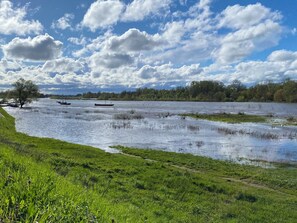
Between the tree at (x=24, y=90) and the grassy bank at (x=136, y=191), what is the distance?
9971cm

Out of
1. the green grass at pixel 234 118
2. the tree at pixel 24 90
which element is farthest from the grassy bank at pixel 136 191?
the tree at pixel 24 90

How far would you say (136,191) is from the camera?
1348 centimetres

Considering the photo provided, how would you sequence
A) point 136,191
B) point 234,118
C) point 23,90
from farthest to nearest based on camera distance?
point 23,90 < point 234,118 < point 136,191

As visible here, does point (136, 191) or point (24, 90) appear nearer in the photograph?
point (136, 191)

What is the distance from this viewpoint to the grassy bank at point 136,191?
5.52 meters

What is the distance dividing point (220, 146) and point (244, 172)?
12.0 meters

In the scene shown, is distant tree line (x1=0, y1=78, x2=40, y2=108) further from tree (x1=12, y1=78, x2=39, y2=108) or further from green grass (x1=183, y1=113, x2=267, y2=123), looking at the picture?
green grass (x1=183, y1=113, x2=267, y2=123)

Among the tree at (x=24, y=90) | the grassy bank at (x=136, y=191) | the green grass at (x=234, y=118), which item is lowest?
the green grass at (x=234, y=118)

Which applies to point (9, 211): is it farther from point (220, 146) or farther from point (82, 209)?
point (220, 146)

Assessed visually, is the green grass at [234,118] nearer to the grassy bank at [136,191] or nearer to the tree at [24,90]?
the grassy bank at [136,191]

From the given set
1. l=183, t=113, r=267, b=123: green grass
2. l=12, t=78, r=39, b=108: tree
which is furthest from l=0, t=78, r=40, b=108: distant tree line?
l=183, t=113, r=267, b=123: green grass

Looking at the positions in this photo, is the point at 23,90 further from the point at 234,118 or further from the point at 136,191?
the point at 136,191

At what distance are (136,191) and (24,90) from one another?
362 feet

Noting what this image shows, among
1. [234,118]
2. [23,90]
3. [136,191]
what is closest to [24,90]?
[23,90]
